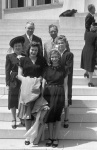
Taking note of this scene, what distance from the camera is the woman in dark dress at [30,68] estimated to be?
6.16 m

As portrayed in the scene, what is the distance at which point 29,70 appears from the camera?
6.22 meters

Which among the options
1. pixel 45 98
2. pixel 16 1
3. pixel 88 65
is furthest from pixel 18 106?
pixel 16 1

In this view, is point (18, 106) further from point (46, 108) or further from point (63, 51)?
point (63, 51)

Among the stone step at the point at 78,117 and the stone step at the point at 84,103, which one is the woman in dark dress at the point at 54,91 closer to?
the stone step at the point at 78,117

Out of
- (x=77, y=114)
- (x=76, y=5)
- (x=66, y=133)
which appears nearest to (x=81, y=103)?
(x=77, y=114)

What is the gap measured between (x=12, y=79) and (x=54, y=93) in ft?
2.68

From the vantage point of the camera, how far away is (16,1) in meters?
24.0

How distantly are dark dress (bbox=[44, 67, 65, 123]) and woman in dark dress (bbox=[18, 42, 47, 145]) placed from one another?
5.9 inches

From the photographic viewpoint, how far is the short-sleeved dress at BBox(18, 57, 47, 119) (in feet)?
20.2

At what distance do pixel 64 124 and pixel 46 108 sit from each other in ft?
2.91

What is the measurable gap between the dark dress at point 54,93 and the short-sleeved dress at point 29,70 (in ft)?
0.42

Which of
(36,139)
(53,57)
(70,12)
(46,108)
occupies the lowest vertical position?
(36,139)

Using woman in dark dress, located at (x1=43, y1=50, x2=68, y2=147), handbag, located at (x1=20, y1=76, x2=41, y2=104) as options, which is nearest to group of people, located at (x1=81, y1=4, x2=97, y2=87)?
woman in dark dress, located at (x1=43, y1=50, x2=68, y2=147)

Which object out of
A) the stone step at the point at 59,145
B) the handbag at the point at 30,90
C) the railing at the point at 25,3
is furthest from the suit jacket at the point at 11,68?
the railing at the point at 25,3
